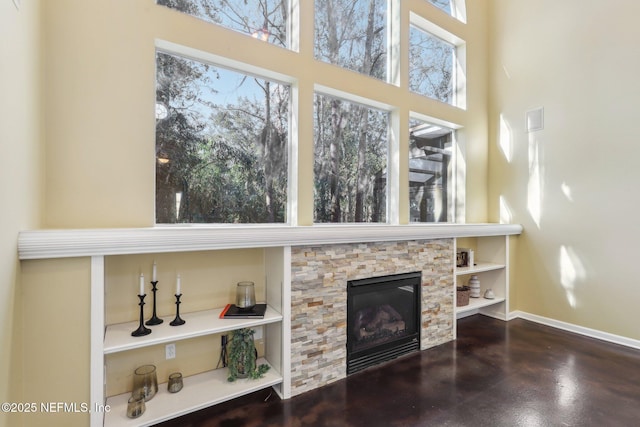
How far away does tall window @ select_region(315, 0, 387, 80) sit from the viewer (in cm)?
314

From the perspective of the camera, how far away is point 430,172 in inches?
157

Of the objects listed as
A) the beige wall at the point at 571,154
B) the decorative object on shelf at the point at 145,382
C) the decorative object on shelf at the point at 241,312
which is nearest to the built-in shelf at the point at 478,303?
the beige wall at the point at 571,154

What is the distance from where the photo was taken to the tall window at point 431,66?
12.5 feet

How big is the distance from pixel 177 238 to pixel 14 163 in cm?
80

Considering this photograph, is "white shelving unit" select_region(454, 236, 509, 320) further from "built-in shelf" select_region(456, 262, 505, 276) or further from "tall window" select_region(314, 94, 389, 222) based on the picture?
"tall window" select_region(314, 94, 389, 222)

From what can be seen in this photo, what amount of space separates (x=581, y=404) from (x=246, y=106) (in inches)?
135

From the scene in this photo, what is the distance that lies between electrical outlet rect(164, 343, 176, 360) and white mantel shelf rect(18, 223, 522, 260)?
868 millimetres

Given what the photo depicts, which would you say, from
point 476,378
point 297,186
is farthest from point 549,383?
point 297,186

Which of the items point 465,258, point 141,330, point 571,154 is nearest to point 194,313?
point 141,330

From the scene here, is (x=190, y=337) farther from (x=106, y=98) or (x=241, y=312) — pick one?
(x=106, y=98)

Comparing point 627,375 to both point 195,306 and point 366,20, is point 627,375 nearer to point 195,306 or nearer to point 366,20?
point 195,306

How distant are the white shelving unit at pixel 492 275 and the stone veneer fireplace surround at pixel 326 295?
144cm

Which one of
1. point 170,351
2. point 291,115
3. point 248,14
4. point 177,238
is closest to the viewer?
point 177,238

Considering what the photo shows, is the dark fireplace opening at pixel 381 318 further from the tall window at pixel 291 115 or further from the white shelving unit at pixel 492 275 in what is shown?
the white shelving unit at pixel 492 275
